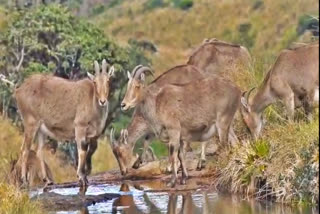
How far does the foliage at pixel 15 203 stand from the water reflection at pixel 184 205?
4.84 feet

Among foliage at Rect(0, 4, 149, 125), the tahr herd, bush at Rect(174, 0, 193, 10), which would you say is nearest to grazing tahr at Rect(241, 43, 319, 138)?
the tahr herd

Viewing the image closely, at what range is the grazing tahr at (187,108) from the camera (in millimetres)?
19516

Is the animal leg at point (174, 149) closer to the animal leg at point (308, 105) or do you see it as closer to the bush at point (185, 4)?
the animal leg at point (308, 105)

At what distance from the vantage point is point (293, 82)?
65.9 ft

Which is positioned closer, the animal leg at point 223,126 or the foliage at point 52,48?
the animal leg at point 223,126

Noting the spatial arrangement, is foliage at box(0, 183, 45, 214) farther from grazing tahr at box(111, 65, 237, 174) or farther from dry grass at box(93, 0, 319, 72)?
dry grass at box(93, 0, 319, 72)

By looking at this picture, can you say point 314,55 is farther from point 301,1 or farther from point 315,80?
point 301,1

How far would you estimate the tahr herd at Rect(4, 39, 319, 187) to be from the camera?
1956cm

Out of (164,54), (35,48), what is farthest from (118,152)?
(164,54)

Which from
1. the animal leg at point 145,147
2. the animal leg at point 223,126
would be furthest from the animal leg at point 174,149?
the animal leg at point 145,147

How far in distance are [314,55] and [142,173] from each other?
460cm

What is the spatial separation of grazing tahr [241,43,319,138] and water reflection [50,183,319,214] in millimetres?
2466

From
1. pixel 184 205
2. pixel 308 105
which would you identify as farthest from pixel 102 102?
pixel 308 105

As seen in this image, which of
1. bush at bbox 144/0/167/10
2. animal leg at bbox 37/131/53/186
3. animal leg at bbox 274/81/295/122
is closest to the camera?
animal leg at bbox 274/81/295/122
